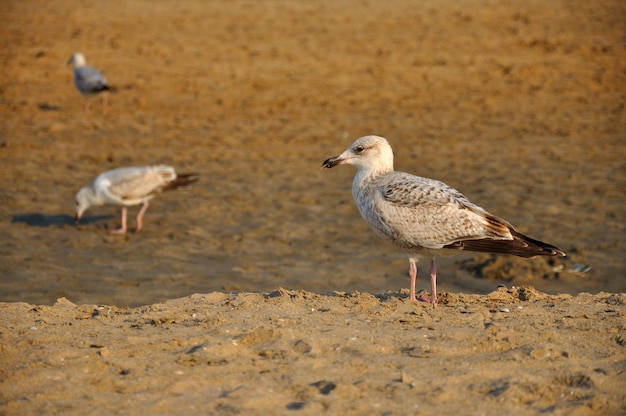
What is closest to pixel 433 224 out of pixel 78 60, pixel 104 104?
pixel 104 104

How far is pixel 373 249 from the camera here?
34.3ft

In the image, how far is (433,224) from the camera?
23.3ft

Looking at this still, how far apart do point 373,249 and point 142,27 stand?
14.8 m

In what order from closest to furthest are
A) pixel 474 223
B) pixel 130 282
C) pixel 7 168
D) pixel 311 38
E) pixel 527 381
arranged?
pixel 527 381 < pixel 474 223 < pixel 130 282 < pixel 7 168 < pixel 311 38

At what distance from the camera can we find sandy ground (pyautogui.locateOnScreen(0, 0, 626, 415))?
533 centimetres

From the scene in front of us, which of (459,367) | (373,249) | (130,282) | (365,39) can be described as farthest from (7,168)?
(365,39)

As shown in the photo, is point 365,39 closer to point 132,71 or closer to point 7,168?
point 132,71

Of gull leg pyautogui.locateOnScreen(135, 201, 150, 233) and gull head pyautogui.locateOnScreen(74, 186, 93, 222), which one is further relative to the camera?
gull head pyautogui.locateOnScreen(74, 186, 93, 222)

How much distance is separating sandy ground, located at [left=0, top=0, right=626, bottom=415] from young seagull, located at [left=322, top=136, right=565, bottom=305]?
1.47ft

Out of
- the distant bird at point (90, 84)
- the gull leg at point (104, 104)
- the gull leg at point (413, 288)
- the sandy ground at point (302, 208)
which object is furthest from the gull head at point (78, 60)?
the gull leg at point (413, 288)

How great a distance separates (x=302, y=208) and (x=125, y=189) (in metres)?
2.25

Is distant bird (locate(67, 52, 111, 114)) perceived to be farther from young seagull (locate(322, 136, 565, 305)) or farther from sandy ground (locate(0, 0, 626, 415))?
young seagull (locate(322, 136, 565, 305))

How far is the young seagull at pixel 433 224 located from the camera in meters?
7.11

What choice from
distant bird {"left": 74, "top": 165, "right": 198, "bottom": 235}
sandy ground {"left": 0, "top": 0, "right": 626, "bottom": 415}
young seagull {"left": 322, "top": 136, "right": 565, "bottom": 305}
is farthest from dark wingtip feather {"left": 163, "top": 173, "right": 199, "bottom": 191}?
young seagull {"left": 322, "top": 136, "right": 565, "bottom": 305}
